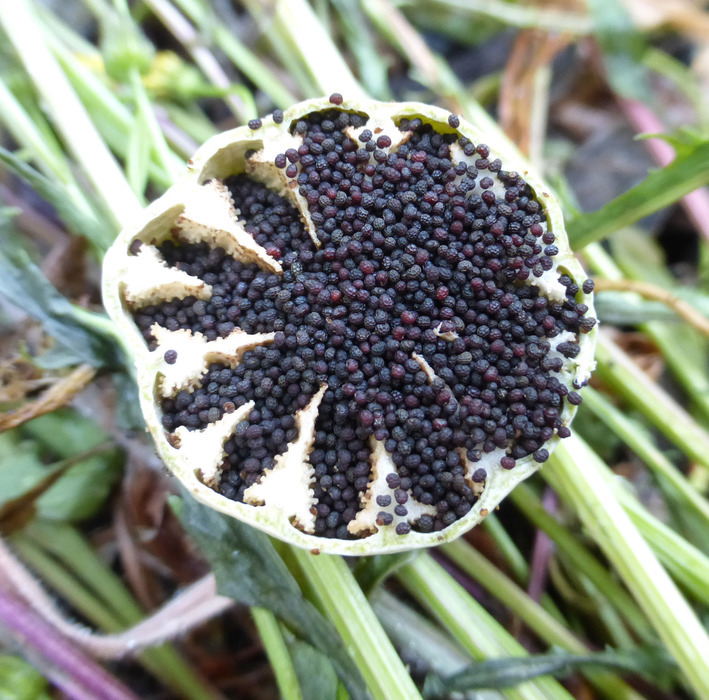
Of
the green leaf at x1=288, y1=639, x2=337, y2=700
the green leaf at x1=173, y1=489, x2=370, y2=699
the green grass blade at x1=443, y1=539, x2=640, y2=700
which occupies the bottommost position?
the green grass blade at x1=443, y1=539, x2=640, y2=700

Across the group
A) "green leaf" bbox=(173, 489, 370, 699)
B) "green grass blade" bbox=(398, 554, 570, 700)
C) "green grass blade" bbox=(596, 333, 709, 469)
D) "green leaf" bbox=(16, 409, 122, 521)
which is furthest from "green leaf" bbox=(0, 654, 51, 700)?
"green grass blade" bbox=(596, 333, 709, 469)

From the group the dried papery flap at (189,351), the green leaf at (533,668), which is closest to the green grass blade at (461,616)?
the green leaf at (533,668)

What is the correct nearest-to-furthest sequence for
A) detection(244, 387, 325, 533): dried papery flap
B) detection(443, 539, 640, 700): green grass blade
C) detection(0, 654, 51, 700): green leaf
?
detection(244, 387, 325, 533): dried papery flap < detection(0, 654, 51, 700): green leaf < detection(443, 539, 640, 700): green grass blade

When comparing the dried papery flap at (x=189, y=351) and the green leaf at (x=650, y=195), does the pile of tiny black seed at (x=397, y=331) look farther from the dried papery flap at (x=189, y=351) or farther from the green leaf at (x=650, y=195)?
the green leaf at (x=650, y=195)

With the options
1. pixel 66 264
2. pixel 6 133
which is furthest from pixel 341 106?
pixel 6 133

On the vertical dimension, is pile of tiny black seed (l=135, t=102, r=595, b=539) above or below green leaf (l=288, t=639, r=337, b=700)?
above

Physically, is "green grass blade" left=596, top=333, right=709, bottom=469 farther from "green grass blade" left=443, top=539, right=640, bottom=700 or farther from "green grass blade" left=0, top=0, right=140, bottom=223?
"green grass blade" left=0, top=0, right=140, bottom=223
